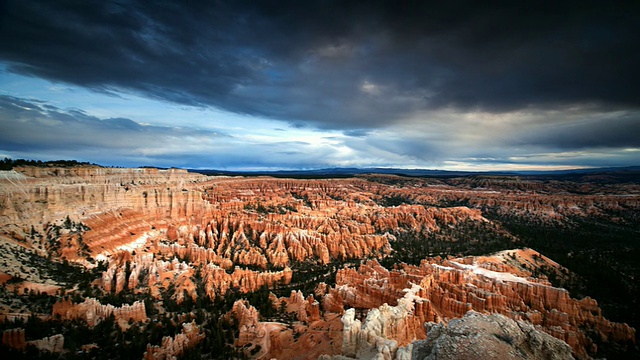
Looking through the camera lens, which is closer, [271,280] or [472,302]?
[472,302]

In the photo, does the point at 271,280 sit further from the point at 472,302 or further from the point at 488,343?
the point at 488,343

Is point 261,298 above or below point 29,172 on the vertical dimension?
below

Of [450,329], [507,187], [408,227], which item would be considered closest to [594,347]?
[450,329]

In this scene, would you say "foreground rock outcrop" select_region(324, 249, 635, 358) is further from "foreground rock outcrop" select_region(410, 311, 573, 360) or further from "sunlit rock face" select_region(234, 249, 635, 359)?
"foreground rock outcrop" select_region(410, 311, 573, 360)

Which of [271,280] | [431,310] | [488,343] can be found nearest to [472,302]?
[431,310]

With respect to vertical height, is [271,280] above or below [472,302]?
below

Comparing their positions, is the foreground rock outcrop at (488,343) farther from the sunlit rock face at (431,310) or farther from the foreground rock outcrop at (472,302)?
the foreground rock outcrop at (472,302)

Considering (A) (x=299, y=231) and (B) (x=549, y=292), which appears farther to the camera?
(A) (x=299, y=231)

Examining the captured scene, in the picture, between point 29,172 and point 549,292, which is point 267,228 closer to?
point 29,172
